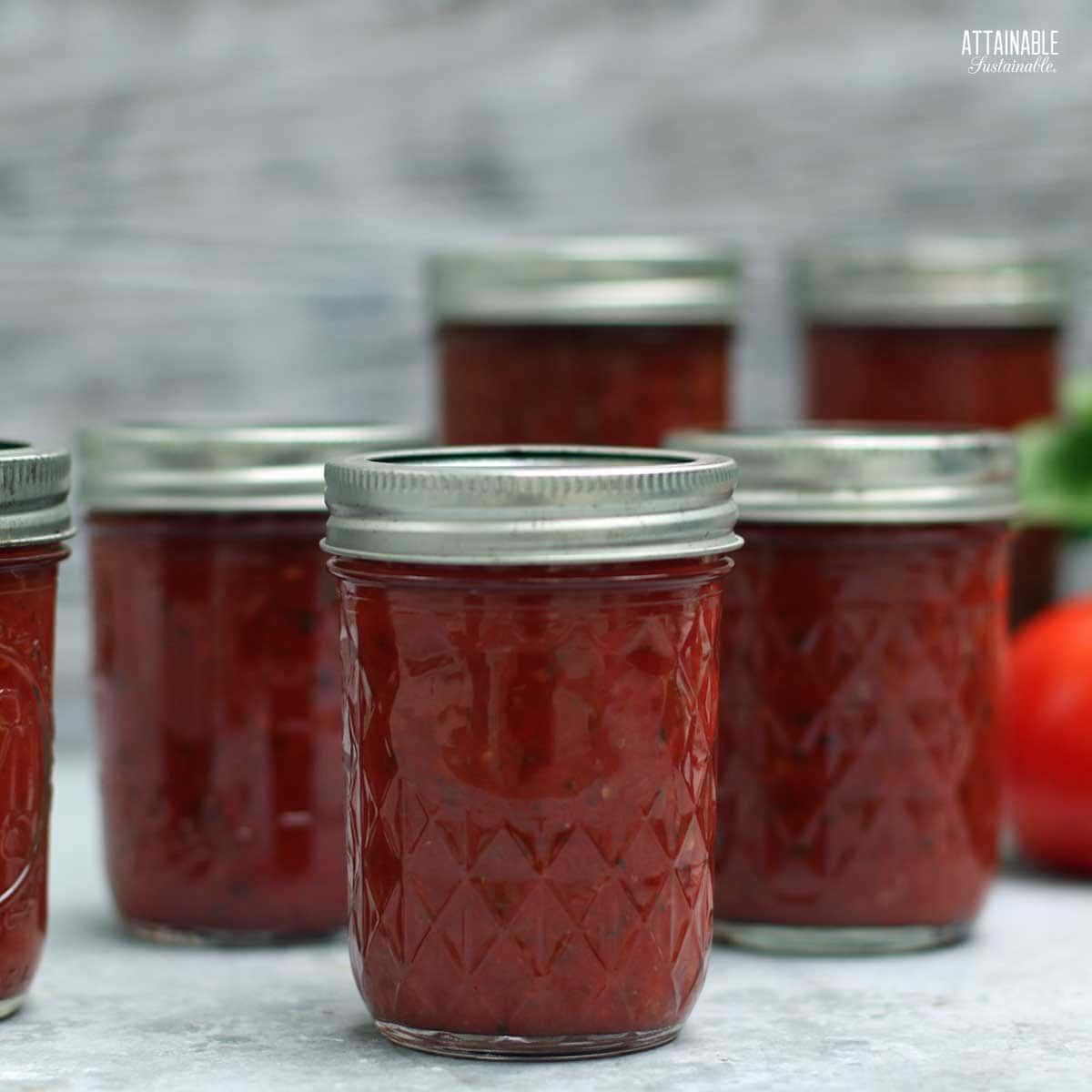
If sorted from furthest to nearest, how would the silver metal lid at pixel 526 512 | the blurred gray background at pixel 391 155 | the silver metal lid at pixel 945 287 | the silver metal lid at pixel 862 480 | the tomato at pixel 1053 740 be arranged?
the blurred gray background at pixel 391 155 < the silver metal lid at pixel 945 287 < the tomato at pixel 1053 740 < the silver metal lid at pixel 862 480 < the silver metal lid at pixel 526 512

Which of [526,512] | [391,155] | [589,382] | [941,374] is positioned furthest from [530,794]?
[391,155]

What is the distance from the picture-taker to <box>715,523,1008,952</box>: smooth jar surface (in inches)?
57.1

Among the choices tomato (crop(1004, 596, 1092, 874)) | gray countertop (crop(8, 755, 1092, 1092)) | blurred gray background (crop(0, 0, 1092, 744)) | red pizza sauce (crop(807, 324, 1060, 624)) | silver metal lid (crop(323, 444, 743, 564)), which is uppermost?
blurred gray background (crop(0, 0, 1092, 744))

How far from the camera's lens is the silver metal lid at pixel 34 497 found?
1.23 meters

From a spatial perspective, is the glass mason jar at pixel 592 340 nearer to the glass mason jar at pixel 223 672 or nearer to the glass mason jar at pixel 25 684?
the glass mason jar at pixel 223 672

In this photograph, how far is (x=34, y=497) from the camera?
1.25 meters

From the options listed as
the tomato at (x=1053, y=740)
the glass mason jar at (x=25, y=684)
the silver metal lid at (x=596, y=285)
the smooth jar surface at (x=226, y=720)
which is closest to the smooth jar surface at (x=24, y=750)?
the glass mason jar at (x=25, y=684)

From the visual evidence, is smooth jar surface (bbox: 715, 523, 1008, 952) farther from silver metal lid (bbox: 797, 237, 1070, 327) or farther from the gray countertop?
silver metal lid (bbox: 797, 237, 1070, 327)

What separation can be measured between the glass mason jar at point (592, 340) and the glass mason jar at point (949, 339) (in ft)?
0.81

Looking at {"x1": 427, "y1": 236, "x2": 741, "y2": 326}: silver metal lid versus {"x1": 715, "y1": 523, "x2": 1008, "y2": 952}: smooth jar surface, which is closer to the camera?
{"x1": 715, "y1": 523, "x2": 1008, "y2": 952}: smooth jar surface

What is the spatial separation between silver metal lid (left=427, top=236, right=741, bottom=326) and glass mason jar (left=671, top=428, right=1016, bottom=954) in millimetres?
273

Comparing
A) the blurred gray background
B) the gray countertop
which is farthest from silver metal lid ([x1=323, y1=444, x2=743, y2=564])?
the blurred gray background

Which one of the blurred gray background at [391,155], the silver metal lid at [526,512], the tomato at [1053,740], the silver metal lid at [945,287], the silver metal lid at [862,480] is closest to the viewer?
the silver metal lid at [526,512]

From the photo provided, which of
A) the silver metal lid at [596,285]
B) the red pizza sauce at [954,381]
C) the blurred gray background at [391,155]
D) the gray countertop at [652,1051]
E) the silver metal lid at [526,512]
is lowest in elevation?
the gray countertop at [652,1051]
